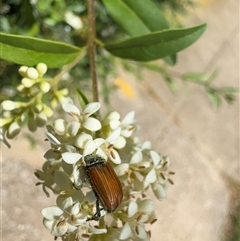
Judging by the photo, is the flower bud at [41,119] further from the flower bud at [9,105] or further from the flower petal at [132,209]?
the flower petal at [132,209]

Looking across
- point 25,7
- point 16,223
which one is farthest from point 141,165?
point 25,7

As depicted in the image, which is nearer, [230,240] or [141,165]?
[141,165]

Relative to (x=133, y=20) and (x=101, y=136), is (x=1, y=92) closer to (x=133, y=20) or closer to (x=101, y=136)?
(x=133, y=20)

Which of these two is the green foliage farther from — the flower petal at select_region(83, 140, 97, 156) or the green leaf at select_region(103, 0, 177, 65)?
the flower petal at select_region(83, 140, 97, 156)

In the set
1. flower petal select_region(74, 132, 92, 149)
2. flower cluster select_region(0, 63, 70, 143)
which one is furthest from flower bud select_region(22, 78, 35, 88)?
flower petal select_region(74, 132, 92, 149)

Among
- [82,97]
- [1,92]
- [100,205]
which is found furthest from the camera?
[1,92]
